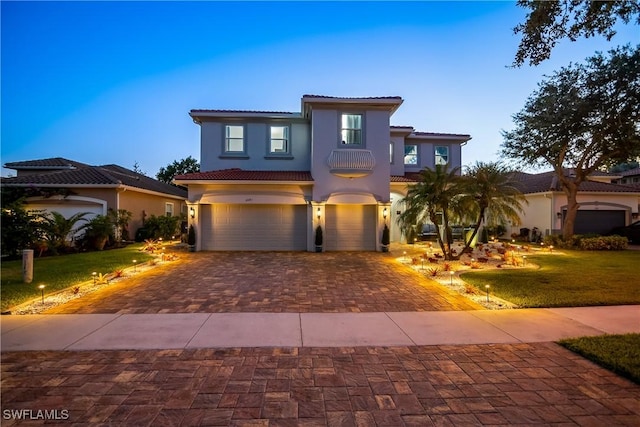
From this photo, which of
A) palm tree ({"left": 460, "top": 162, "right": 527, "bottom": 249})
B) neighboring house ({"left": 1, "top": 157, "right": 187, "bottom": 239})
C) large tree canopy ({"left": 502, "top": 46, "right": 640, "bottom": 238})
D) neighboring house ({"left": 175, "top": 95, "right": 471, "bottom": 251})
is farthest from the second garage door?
neighboring house ({"left": 1, "top": 157, "right": 187, "bottom": 239})

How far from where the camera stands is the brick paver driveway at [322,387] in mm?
3053

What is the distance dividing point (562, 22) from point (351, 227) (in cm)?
1193

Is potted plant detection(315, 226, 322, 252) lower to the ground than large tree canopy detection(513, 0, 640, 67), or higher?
lower

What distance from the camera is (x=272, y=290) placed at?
8.24 meters

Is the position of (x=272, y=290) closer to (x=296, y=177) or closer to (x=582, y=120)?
(x=296, y=177)

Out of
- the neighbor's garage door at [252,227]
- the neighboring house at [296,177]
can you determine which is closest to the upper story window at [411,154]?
the neighboring house at [296,177]

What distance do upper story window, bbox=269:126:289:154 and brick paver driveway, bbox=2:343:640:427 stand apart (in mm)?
13953

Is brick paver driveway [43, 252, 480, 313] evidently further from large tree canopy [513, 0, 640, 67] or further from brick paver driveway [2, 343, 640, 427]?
large tree canopy [513, 0, 640, 67]

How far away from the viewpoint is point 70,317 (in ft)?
19.6

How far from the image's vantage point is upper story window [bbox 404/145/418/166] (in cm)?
2151

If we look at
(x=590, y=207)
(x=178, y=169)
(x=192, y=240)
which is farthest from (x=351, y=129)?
(x=178, y=169)

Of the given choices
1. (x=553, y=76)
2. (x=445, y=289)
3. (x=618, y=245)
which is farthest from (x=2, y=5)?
(x=618, y=245)

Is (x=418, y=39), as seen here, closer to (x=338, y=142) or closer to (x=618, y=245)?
(x=338, y=142)

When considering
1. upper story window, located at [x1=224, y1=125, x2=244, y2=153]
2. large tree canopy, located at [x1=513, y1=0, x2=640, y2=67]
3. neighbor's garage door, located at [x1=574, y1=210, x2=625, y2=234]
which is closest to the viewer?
large tree canopy, located at [x1=513, y1=0, x2=640, y2=67]
